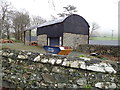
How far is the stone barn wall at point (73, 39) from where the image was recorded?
11.4 m

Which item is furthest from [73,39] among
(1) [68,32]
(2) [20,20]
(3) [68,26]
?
(2) [20,20]

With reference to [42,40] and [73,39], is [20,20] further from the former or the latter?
[73,39]

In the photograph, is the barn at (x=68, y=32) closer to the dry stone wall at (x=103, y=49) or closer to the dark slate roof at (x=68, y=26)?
the dark slate roof at (x=68, y=26)

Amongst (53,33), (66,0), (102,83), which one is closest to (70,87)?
(102,83)

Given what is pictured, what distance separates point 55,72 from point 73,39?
9958 mm

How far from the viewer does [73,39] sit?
1201 cm

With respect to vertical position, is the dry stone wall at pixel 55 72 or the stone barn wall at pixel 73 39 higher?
the stone barn wall at pixel 73 39

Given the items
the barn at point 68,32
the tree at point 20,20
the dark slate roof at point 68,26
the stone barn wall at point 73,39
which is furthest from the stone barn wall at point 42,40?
the tree at point 20,20

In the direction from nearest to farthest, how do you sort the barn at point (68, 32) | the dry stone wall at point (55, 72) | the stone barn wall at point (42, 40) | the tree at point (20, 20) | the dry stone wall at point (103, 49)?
the dry stone wall at point (55, 72)
the dry stone wall at point (103, 49)
the barn at point (68, 32)
the stone barn wall at point (42, 40)
the tree at point (20, 20)

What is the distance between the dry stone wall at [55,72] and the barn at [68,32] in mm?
8605

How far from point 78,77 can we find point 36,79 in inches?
41.0

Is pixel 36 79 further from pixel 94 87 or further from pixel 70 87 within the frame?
pixel 94 87

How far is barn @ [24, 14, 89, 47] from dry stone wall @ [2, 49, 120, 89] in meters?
8.60

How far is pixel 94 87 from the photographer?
6.65ft
